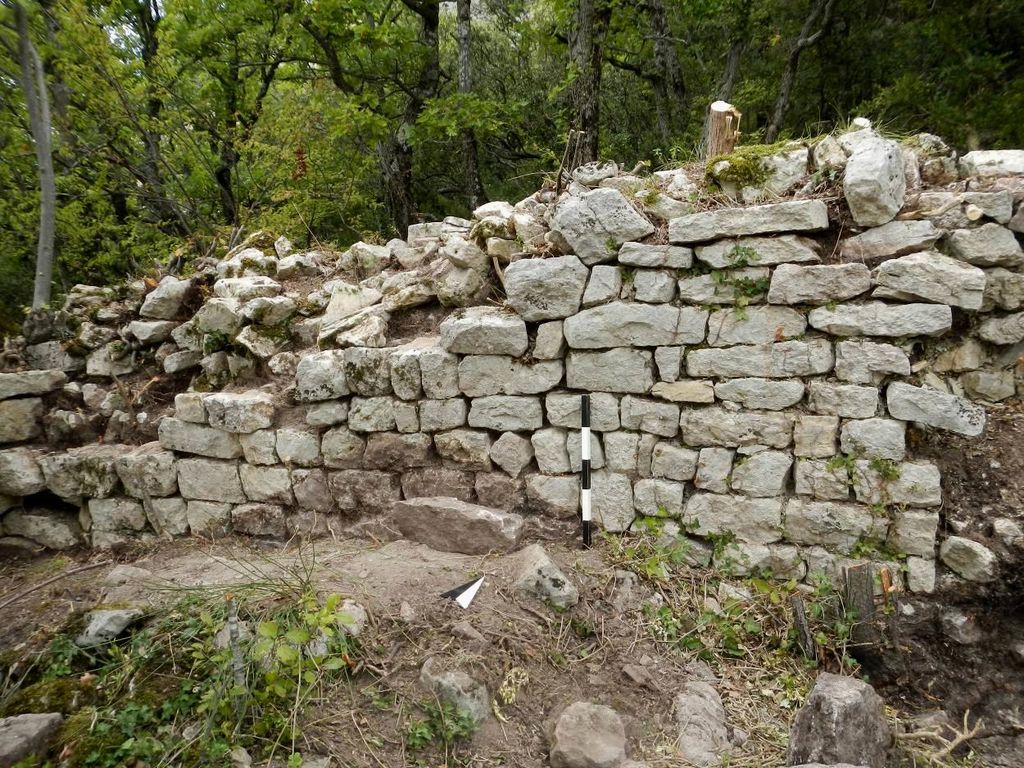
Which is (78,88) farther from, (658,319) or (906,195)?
(906,195)

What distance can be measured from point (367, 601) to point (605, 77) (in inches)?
444

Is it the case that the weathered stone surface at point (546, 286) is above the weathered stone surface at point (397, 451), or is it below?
above

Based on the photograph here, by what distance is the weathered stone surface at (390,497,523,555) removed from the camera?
4.00 m

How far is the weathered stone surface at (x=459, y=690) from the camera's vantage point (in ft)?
9.58

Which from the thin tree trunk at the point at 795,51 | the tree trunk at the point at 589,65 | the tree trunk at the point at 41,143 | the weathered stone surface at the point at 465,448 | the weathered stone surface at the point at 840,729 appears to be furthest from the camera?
the thin tree trunk at the point at 795,51

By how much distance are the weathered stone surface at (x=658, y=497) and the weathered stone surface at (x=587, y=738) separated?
1249 mm

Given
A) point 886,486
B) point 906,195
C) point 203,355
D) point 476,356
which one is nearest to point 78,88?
point 203,355

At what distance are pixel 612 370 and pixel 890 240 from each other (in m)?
1.69

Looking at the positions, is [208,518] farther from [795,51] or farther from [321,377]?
[795,51]

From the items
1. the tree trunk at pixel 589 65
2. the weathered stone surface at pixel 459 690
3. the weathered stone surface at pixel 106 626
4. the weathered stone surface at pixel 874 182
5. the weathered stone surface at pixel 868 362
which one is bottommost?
the weathered stone surface at pixel 459 690

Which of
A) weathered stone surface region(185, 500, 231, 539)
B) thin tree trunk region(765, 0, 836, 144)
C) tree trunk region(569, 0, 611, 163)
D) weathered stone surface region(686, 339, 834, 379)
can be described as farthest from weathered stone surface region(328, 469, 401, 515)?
thin tree trunk region(765, 0, 836, 144)

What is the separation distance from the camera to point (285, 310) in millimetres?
4941

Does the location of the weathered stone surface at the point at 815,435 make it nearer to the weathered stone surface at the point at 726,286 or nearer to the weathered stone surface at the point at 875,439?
the weathered stone surface at the point at 875,439

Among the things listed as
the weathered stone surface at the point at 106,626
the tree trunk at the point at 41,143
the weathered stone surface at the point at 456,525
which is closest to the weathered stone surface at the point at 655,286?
the weathered stone surface at the point at 456,525
